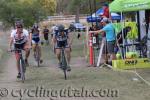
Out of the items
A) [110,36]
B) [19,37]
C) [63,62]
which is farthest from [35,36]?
[63,62]

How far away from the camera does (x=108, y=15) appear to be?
23.7m

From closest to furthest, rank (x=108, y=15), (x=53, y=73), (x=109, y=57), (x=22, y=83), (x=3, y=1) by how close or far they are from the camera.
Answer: (x=22, y=83) < (x=53, y=73) < (x=109, y=57) < (x=108, y=15) < (x=3, y=1)

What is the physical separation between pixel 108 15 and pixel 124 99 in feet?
40.0

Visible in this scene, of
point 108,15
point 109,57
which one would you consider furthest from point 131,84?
point 108,15

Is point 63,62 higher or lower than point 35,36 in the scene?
lower

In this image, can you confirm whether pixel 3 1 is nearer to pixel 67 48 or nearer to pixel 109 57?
pixel 109 57

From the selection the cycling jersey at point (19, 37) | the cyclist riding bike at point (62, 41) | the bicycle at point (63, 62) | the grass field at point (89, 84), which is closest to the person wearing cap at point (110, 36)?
the grass field at point (89, 84)

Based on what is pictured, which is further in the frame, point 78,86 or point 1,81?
point 1,81

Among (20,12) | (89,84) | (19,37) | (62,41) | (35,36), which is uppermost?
(20,12)

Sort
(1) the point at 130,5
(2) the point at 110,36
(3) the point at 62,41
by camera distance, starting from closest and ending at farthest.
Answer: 1. (3) the point at 62,41
2. (1) the point at 130,5
3. (2) the point at 110,36

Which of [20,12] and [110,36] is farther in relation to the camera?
[20,12]

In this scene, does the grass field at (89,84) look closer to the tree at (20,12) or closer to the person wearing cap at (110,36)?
the person wearing cap at (110,36)

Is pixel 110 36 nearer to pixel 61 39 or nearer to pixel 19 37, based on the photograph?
pixel 61 39

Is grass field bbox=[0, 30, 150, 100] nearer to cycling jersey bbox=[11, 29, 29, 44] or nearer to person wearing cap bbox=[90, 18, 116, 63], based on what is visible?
cycling jersey bbox=[11, 29, 29, 44]
